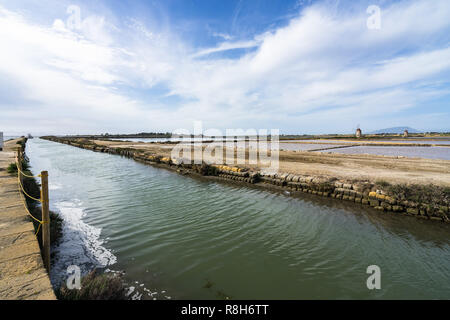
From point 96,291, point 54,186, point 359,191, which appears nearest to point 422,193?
point 359,191

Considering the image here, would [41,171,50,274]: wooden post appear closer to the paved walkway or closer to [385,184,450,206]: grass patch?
the paved walkway

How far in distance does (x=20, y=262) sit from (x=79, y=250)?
197cm

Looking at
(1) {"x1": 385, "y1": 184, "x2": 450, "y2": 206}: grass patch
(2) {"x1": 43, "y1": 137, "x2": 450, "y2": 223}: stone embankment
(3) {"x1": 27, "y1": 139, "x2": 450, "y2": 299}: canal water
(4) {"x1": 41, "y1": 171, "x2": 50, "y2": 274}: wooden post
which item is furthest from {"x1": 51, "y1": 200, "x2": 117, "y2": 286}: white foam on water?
(1) {"x1": 385, "y1": 184, "x2": 450, "y2": 206}: grass patch

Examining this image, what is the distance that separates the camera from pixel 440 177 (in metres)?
10.3

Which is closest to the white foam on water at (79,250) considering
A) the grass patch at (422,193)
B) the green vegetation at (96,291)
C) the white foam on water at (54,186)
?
the green vegetation at (96,291)

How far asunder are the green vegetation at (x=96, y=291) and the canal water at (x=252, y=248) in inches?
19.6

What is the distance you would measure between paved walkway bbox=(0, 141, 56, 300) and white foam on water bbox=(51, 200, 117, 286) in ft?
2.78

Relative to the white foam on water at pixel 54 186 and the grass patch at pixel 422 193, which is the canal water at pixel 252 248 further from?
the white foam on water at pixel 54 186

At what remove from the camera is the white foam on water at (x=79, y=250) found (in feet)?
14.5

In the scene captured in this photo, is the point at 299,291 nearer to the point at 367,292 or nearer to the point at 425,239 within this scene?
the point at 367,292
